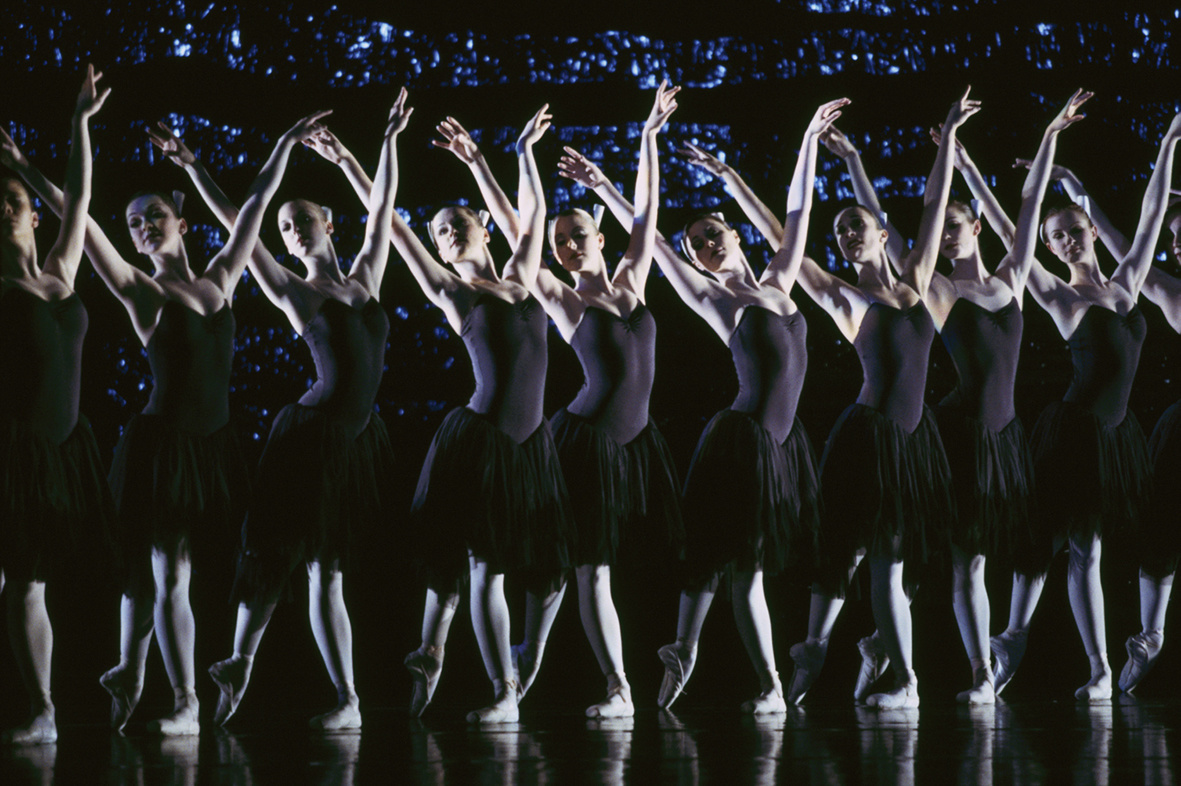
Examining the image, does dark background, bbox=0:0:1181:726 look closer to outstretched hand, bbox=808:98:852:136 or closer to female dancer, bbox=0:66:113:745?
outstretched hand, bbox=808:98:852:136

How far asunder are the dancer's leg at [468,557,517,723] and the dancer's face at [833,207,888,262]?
4.96 feet

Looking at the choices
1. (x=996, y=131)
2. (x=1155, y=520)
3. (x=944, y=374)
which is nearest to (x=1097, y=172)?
(x=996, y=131)

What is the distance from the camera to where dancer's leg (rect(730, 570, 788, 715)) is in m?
4.13

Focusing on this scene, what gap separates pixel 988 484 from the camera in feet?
14.6

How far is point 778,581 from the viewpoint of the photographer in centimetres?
545

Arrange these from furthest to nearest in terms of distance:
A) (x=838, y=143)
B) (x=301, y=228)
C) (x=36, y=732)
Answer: (x=838, y=143), (x=301, y=228), (x=36, y=732)

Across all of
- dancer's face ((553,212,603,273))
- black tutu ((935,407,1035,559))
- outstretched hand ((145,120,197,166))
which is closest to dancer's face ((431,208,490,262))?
dancer's face ((553,212,603,273))

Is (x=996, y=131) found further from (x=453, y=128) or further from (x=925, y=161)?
(x=453, y=128)

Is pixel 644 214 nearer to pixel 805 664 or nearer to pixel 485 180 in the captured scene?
pixel 485 180

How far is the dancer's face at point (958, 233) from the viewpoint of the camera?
466 centimetres

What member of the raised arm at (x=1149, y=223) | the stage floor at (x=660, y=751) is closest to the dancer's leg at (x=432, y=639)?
the stage floor at (x=660, y=751)

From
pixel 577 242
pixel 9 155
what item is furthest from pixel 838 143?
pixel 9 155

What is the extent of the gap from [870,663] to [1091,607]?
28.1 inches

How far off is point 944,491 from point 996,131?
1790 mm
